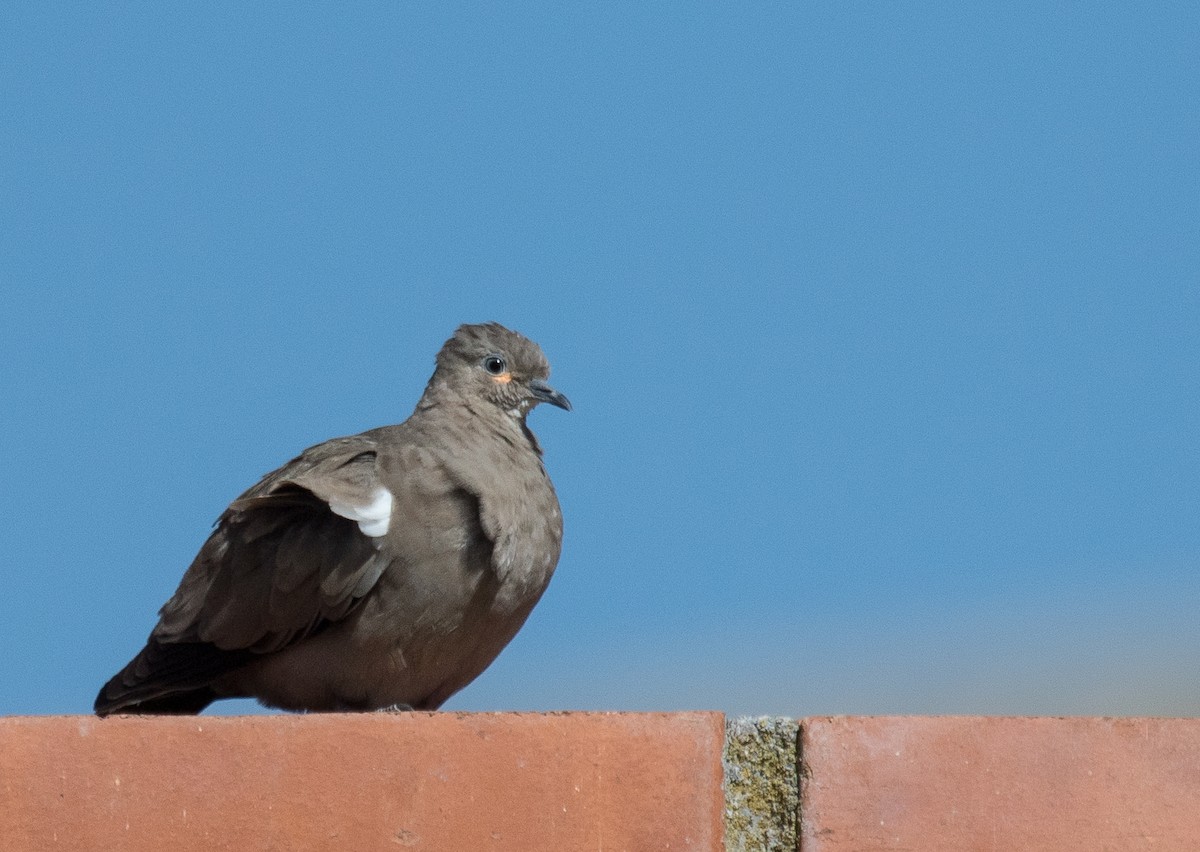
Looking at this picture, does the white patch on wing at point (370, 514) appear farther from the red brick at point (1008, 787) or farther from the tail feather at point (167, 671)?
the red brick at point (1008, 787)

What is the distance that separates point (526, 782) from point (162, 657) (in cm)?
214

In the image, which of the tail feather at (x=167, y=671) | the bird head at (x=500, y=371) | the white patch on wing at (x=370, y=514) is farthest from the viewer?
the bird head at (x=500, y=371)

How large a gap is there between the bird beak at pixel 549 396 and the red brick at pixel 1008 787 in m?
2.71

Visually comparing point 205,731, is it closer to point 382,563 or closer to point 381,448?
point 382,563

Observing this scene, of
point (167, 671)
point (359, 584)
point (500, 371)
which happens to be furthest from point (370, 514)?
point (500, 371)

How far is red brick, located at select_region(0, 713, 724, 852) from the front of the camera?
7.75 feet

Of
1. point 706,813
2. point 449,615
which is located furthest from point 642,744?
point 449,615

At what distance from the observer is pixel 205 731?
2.40 m

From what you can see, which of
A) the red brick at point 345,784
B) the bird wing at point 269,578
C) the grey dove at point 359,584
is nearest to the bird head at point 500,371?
the grey dove at point 359,584

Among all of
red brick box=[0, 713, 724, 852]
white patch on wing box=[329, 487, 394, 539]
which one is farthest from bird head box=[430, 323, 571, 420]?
red brick box=[0, 713, 724, 852]

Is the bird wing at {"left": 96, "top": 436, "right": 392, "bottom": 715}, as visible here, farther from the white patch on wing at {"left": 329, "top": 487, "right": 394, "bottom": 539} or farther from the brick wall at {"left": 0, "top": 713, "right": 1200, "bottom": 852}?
the brick wall at {"left": 0, "top": 713, "right": 1200, "bottom": 852}

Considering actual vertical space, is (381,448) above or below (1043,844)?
above

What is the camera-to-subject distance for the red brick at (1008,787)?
2402 millimetres

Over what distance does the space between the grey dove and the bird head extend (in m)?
0.54
